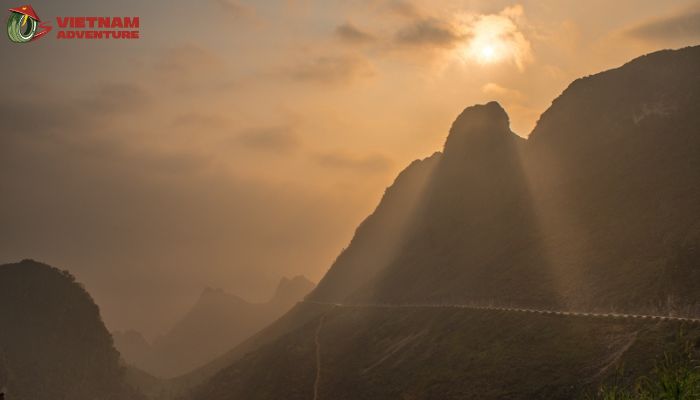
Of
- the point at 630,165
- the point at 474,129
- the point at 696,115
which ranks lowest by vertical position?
the point at 630,165

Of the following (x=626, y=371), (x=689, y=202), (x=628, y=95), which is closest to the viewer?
(x=626, y=371)

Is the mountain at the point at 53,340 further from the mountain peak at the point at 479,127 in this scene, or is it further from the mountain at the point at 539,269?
the mountain peak at the point at 479,127

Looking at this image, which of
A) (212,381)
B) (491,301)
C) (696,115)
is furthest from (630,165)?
(212,381)

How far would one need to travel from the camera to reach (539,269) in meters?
89.9

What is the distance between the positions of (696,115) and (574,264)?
41837mm

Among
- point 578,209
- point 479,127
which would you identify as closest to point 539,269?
point 578,209

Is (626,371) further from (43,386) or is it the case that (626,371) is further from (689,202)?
(43,386)

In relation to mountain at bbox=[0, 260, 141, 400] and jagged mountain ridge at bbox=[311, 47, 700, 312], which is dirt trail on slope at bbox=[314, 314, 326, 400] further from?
mountain at bbox=[0, 260, 141, 400]

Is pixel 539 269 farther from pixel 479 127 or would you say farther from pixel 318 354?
pixel 479 127

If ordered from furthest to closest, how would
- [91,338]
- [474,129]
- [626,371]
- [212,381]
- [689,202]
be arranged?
1. [474,129]
2. [91,338]
3. [212,381]
4. [689,202]
5. [626,371]

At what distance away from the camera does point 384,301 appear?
129750 mm

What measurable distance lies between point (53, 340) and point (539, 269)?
137254 millimetres

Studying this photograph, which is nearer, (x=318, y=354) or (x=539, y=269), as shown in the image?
(x=539, y=269)

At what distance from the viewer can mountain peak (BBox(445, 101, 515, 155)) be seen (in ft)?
540
